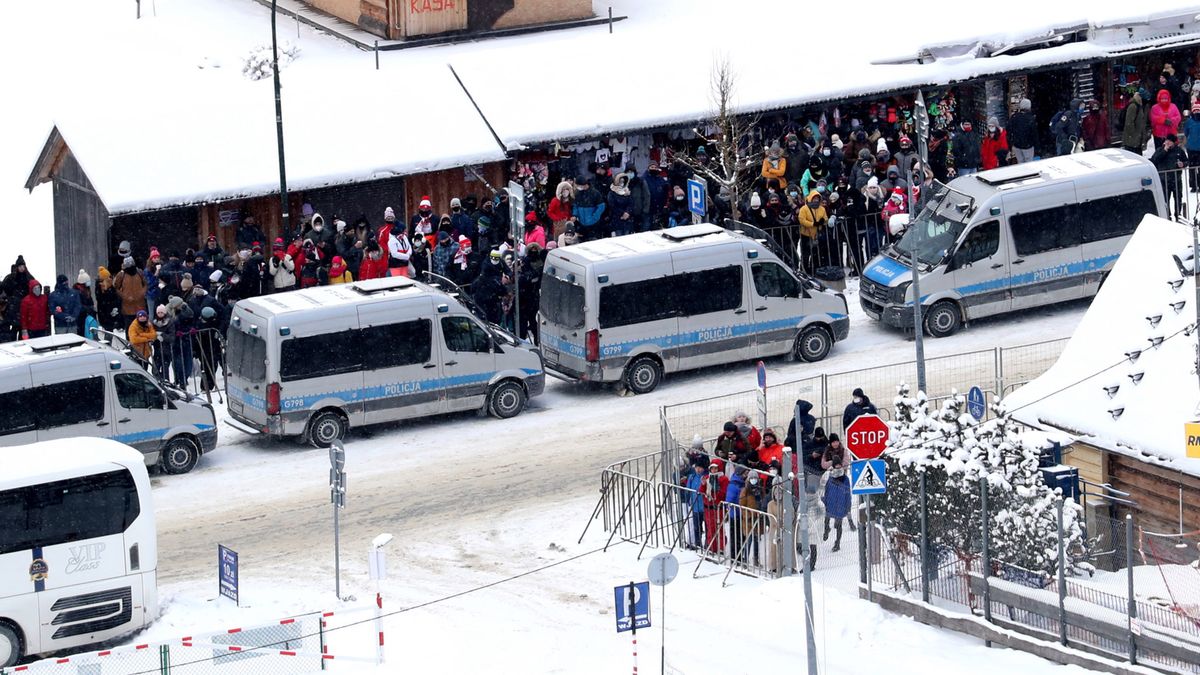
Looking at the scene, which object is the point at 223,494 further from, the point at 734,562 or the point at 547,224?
the point at 547,224

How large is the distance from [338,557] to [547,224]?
1221 cm

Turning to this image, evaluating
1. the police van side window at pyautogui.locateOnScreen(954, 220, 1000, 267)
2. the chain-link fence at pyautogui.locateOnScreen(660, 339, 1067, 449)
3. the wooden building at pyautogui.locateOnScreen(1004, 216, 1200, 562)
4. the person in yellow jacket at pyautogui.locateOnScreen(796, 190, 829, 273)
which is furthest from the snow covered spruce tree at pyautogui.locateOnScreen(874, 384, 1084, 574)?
the person in yellow jacket at pyautogui.locateOnScreen(796, 190, 829, 273)

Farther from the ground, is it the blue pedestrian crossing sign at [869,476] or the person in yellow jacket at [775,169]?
the person in yellow jacket at [775,169]

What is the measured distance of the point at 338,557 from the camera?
25031mm

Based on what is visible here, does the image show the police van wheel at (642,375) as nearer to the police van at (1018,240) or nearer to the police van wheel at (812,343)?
the police van wheel at (812,343)

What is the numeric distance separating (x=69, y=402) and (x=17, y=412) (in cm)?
69

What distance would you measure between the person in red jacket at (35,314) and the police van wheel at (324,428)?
4877mm

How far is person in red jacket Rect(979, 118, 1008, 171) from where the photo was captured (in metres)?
37.8

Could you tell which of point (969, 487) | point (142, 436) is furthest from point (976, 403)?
point (142, 436)

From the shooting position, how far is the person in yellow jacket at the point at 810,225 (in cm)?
3522

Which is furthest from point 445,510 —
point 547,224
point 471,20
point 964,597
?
point 471,20

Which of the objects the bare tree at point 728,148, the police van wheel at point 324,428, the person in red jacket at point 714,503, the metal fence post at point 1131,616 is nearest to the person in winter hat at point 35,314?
the police van wheel at point 324,428

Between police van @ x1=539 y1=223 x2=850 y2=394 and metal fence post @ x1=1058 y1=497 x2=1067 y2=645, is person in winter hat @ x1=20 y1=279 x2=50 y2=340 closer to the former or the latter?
police van @ x1=539 y1=223 x2=850 y2=394

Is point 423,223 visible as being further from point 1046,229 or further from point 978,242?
point 1046,229
